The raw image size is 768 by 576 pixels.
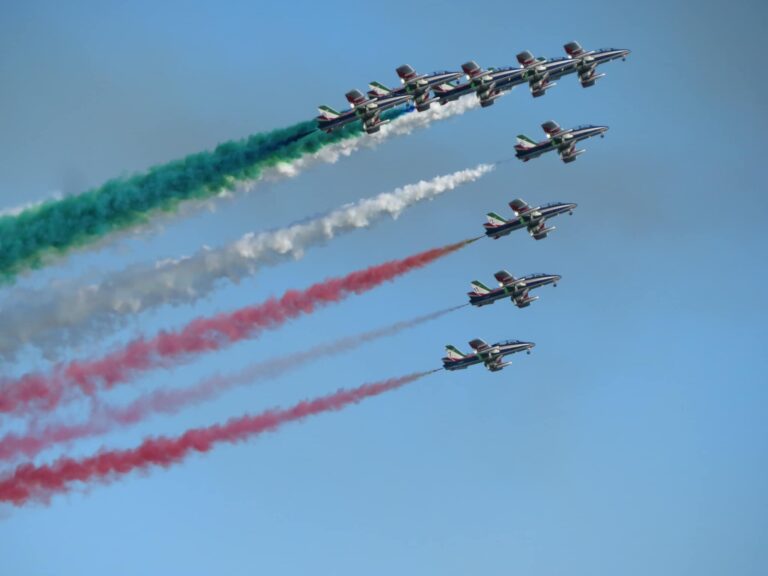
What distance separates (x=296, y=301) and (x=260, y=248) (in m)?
3.05

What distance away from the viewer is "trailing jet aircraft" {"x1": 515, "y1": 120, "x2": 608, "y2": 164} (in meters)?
85.4

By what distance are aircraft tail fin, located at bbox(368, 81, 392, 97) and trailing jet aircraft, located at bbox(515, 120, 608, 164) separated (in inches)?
363

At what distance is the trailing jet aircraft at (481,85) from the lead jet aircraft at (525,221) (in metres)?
5.86

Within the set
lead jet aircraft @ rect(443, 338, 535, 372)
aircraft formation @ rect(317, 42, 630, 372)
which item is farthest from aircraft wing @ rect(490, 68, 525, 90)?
lead jet aircraft @ rect(443, 338, 535, 372)

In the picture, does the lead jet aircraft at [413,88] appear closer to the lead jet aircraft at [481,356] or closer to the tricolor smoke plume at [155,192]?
the tricolor smoke plume at [155,192]

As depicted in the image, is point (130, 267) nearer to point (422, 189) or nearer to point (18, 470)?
Result: point (18, 470)

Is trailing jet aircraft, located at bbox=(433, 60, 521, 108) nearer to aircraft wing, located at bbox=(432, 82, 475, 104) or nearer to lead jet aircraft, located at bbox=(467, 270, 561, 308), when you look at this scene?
aircraft wing, located at bbox=(432, 82, 475, 104)

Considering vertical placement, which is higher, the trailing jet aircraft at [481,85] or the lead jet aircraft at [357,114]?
the trailing jet aircraft at [481,85]

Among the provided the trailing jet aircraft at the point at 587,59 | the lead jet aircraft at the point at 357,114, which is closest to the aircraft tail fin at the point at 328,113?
the lead jet aircraft at the point at 357,114

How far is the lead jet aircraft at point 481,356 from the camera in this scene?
83438 millimetres

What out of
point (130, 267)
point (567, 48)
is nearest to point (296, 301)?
point (130, 267)

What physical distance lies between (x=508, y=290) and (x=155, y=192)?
19.1m

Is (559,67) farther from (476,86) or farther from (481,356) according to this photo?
(481,356)

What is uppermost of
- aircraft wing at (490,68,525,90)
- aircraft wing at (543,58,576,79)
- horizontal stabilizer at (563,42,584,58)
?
horizontal stabilizer at (563,42,584,58)
